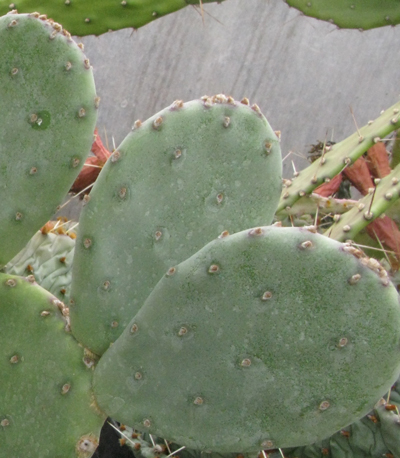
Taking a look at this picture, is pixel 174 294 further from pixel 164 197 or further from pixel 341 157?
pixel 341 157

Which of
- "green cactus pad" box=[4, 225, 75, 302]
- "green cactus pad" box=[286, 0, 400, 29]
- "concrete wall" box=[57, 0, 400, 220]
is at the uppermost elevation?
"green cactus pad" box=[286, 0, 400, 29]

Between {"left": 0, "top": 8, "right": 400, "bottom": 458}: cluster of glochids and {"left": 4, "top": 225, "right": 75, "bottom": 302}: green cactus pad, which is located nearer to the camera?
{"left": 0, "top": 8, "right": 400, "bottom": 458}: cluster of glochids

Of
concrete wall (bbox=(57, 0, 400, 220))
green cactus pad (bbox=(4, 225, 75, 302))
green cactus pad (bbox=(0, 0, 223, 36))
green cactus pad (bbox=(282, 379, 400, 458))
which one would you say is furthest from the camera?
concrete wall (bbox=(57, 0, 400, 220))

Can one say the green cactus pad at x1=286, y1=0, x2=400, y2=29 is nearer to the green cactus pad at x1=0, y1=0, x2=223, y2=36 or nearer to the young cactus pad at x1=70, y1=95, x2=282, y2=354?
the green cactus pad at x1=0, y1=0, x2=223, y2=36

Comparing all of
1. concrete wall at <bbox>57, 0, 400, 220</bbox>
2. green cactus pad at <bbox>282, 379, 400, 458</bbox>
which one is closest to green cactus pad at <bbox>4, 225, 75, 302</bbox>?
green cactus pad at <bbox>282, 379, 400, 458</bbox>

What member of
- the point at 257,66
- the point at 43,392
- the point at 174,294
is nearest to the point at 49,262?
the point at 43,392

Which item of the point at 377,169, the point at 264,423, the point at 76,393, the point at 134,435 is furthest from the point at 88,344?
the point at 377,169

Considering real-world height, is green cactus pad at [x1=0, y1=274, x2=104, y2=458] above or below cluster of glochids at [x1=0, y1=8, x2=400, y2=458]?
below

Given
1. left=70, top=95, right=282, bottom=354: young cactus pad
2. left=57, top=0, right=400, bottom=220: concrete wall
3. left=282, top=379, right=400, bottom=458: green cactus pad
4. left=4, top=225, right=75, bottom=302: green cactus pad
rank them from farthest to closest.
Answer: left=57, top=0, right=400, bottom=220: concrete wall
left=4, top=225, right=75, bottom=302: green cactus pad
left=282, top=379, right=400, bottom=458: green cactus pad
left=70, top=95, right=282, bottom=354: young cactus pad
